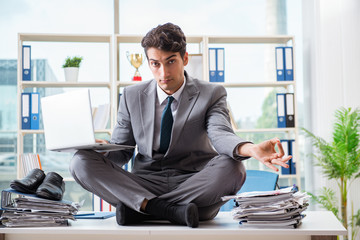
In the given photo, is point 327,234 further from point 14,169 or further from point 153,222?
point 14,169

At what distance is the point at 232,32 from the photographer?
4383 mm

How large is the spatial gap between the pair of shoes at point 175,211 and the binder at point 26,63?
2461 millimetres

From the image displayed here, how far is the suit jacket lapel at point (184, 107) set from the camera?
205 centimetres

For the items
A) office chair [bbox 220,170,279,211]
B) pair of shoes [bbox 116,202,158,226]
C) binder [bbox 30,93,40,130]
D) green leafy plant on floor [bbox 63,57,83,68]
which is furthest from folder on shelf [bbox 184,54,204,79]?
pair of shoes [bbox 116,202,158,226]

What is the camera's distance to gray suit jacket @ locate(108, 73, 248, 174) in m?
2.06

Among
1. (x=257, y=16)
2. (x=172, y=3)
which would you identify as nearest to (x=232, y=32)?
(x=257, y=16)

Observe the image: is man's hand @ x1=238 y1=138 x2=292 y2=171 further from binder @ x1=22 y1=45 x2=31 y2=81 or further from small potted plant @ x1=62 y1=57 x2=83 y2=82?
binder @ x1=22 y1=45 x2=31 y2=81

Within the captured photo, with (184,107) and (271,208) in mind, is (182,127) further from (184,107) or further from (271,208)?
(271,208)

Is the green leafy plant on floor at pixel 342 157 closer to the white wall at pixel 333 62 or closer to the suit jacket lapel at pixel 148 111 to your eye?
the white wall at pixel 333 62

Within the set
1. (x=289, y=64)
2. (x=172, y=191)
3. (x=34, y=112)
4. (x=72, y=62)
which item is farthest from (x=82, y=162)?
(x=289, y=64)

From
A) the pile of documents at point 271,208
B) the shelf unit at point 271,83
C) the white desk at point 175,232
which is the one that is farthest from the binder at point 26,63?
the pile of documents at point 271,208

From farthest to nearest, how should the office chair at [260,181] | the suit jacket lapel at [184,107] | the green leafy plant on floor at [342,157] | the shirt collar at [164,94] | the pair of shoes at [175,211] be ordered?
1. the green leafy plant on floor at [342,157]
2. the office chair at [260,181]
3. the shirt collar at [164,94]
4. the suit jacket lapel at [184,107]
5. the pair of shoes at [175,211]

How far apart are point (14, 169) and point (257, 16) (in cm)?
259

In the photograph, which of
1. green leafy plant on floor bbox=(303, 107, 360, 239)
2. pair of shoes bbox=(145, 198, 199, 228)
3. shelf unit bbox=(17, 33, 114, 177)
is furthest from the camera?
shelf unit bbox=(17, 33, 114, 177)
